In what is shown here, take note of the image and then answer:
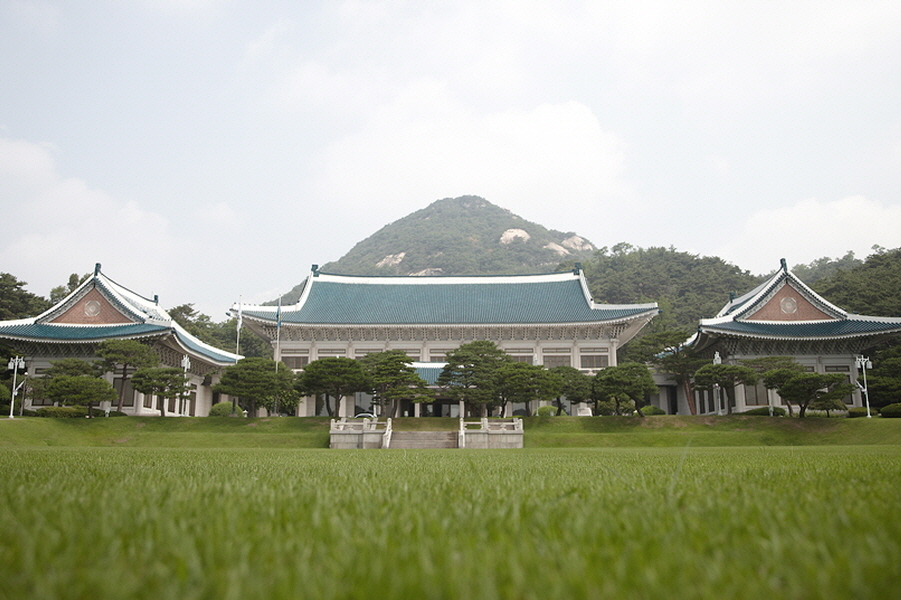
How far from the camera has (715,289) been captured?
65.3 metres

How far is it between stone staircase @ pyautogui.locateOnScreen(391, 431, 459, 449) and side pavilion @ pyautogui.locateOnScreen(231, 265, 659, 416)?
1160 cm

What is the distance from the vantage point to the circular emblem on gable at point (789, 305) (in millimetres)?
34688

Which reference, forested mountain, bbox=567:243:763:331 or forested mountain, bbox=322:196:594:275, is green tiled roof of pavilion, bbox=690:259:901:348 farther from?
forested mountain, bbox=322:196:594:275

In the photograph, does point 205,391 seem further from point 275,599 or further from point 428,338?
point 275,599

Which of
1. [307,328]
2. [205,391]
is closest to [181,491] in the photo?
[307,328]

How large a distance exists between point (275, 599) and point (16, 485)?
328 centimetres

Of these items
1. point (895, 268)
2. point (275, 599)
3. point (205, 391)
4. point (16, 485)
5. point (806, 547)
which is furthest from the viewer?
point (895, 268)

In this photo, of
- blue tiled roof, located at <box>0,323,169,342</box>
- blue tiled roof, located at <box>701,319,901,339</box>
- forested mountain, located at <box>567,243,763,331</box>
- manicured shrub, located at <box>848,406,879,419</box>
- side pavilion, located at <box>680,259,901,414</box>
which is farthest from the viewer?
forested mountain, located at <box>567,243,763,331</box>

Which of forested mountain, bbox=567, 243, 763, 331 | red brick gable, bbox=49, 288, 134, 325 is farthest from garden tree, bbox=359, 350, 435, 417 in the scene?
forested mountain, bbox=567, 243, 763, 331

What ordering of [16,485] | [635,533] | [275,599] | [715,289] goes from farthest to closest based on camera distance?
[715,289] < [16,485] < [635,533] < [275,599]

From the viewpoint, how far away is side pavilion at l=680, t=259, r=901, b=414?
32.0 m

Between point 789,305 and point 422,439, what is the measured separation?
23460 mm

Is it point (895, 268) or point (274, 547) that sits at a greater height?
point (895, 268)

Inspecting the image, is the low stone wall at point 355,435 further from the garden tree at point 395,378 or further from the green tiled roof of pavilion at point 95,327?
the green tiled roof of pavilion at point 95,327
